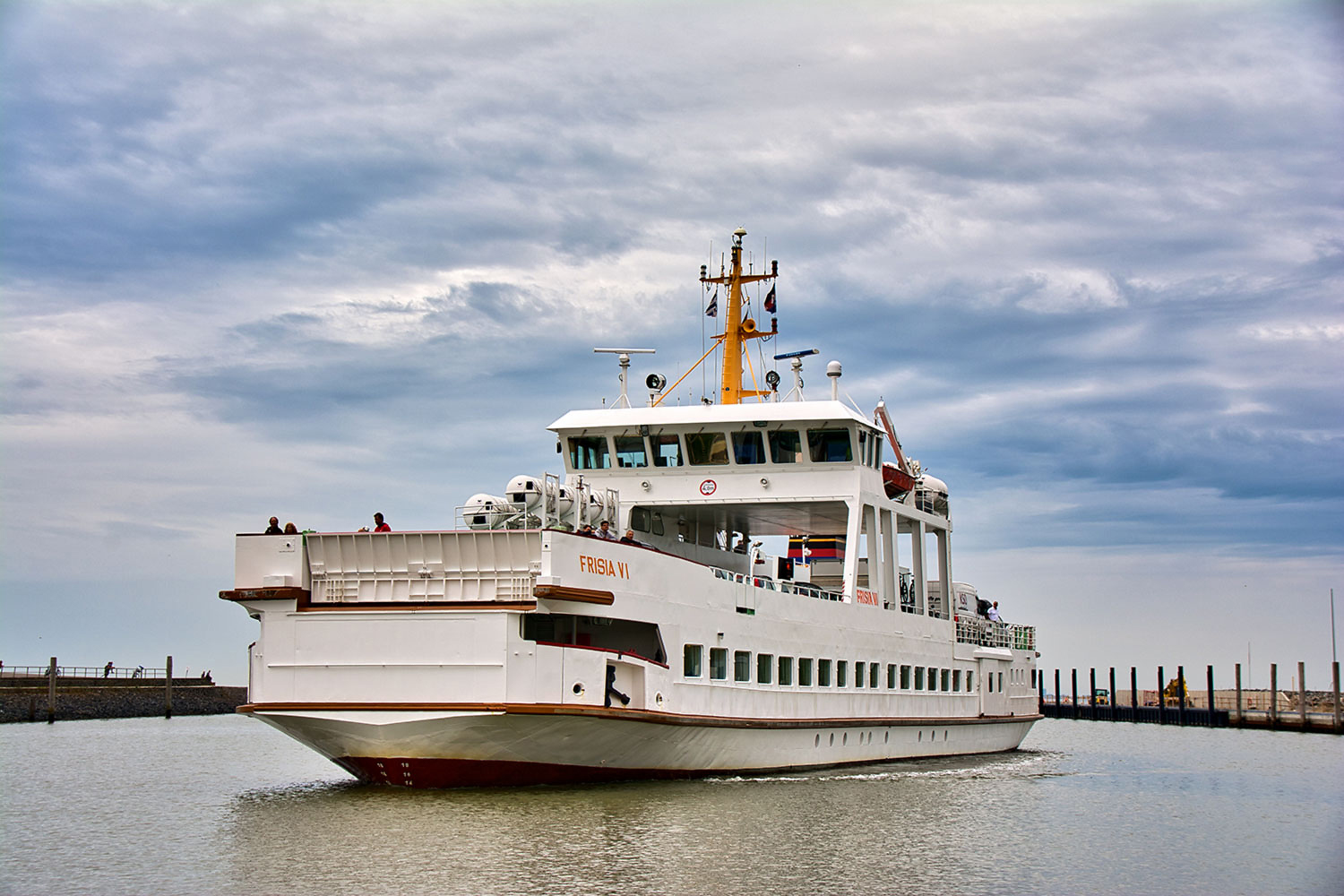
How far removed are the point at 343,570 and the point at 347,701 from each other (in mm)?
1938

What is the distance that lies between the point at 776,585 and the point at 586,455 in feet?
16.5

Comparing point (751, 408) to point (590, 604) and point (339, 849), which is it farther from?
point (339, 849)

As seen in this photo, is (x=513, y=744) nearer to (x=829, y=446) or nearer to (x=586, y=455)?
(x=586, y=455)

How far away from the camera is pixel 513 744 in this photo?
1830cm

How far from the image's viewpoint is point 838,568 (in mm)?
31672

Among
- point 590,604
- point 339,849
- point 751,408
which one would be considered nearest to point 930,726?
point 751,408

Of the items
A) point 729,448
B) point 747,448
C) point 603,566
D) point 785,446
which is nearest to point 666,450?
point 729,448

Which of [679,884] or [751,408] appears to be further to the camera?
[751,408]

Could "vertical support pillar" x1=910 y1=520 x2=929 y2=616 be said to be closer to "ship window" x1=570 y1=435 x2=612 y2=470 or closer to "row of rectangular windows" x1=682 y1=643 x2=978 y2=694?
"row of rectangular windows" x1=682 y1=643 x2=978 y2=694

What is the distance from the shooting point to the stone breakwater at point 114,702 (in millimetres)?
45938

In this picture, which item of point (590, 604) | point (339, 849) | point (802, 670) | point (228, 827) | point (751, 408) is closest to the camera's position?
point (339, 849)

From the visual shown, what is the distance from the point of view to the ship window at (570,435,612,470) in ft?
86.0

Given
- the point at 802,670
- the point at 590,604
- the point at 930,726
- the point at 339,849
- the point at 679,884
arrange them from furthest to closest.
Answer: the point at 930,726, the point at 802,670, the point at 590,604, the point at 339,849, the point at 679,884

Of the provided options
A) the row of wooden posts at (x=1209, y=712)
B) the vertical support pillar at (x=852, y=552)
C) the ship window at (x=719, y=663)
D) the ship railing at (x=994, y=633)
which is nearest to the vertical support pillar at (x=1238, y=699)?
the row of wooden posts at (x=1209, y=712)
